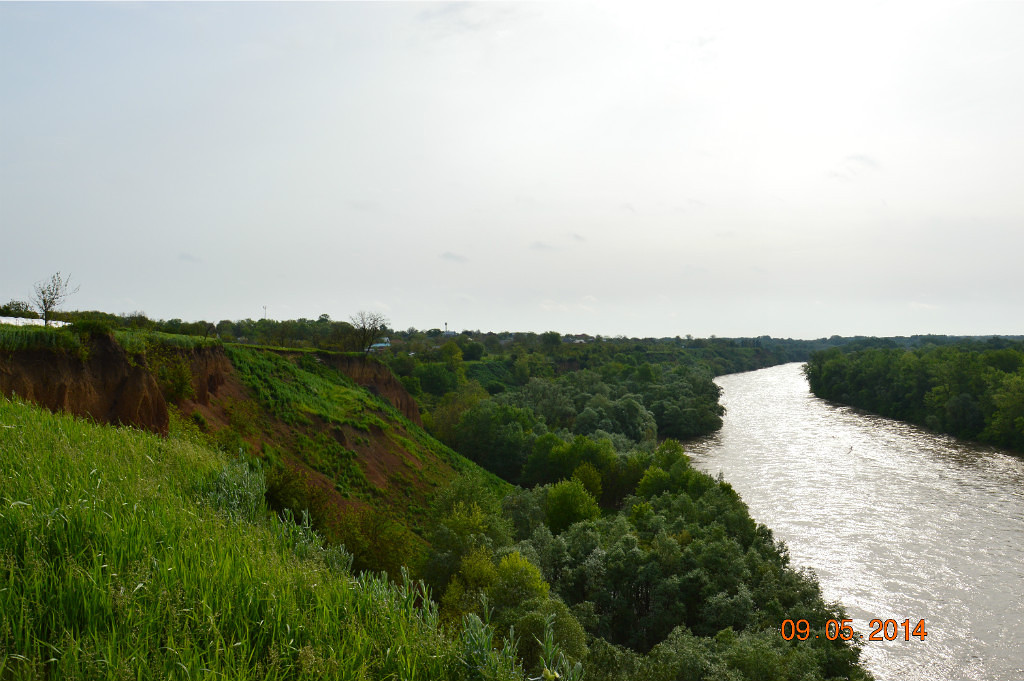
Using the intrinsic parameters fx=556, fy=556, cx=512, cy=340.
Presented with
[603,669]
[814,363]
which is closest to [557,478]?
[603,669]

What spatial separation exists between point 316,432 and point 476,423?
104ft

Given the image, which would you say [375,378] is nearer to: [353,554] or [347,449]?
[347,449]

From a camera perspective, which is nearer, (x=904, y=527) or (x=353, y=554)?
(x=353, y=554)

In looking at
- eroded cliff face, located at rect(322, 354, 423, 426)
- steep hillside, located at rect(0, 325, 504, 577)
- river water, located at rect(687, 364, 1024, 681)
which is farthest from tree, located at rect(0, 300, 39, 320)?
river water, located at rect(687, 364, 1024, 681)

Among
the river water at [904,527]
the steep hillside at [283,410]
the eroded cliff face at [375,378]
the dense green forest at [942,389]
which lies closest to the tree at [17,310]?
the steep hillside at [283,410]

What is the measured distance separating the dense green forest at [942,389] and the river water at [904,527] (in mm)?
4291

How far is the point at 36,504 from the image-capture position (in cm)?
812

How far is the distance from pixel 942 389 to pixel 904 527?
59.3 m

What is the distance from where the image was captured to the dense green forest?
228 ft

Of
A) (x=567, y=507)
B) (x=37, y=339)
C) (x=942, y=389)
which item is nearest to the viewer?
(x=37, y=339)

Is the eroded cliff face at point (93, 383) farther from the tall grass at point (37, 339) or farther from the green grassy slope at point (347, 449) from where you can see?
the green grassy slope at point (347, 449)

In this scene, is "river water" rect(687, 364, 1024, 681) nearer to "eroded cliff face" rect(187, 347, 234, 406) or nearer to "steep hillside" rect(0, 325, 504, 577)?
"steep hillside" rect(0, 325, 504, 577)

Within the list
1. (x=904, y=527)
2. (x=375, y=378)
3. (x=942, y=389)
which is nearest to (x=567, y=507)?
(x=904, y=527)

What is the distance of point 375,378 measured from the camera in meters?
59.3
